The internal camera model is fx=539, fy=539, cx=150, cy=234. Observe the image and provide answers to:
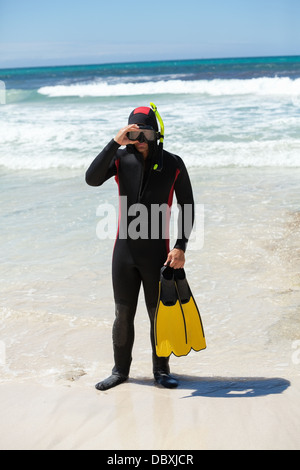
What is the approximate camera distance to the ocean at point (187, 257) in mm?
3754

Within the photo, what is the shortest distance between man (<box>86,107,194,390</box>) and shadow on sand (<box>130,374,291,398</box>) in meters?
0.13

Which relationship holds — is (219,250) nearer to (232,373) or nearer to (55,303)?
(55,303)

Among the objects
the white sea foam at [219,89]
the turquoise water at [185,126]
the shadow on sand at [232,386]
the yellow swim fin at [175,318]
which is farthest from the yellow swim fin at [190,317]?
the white sea foam at [219,89]

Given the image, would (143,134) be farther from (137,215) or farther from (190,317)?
(190,317)

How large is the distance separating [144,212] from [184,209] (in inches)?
9.9

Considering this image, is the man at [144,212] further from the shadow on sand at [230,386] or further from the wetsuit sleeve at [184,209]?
the shadow on sand at [230,386]

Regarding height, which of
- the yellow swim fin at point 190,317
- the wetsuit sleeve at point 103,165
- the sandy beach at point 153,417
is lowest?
the sandy beach at point 153,417

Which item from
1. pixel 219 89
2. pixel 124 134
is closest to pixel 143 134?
pixel 124 134

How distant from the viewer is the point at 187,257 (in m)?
5.66

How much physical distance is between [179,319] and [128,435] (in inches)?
30.3

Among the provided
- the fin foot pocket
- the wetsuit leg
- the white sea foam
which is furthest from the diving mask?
the white sea foam

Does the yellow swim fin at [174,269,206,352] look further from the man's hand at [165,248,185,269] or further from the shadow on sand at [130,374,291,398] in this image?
the shadow on sand at [130,374,291,398]

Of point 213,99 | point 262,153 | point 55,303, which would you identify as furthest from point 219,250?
point 213,99

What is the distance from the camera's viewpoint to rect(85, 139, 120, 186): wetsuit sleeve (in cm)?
288
